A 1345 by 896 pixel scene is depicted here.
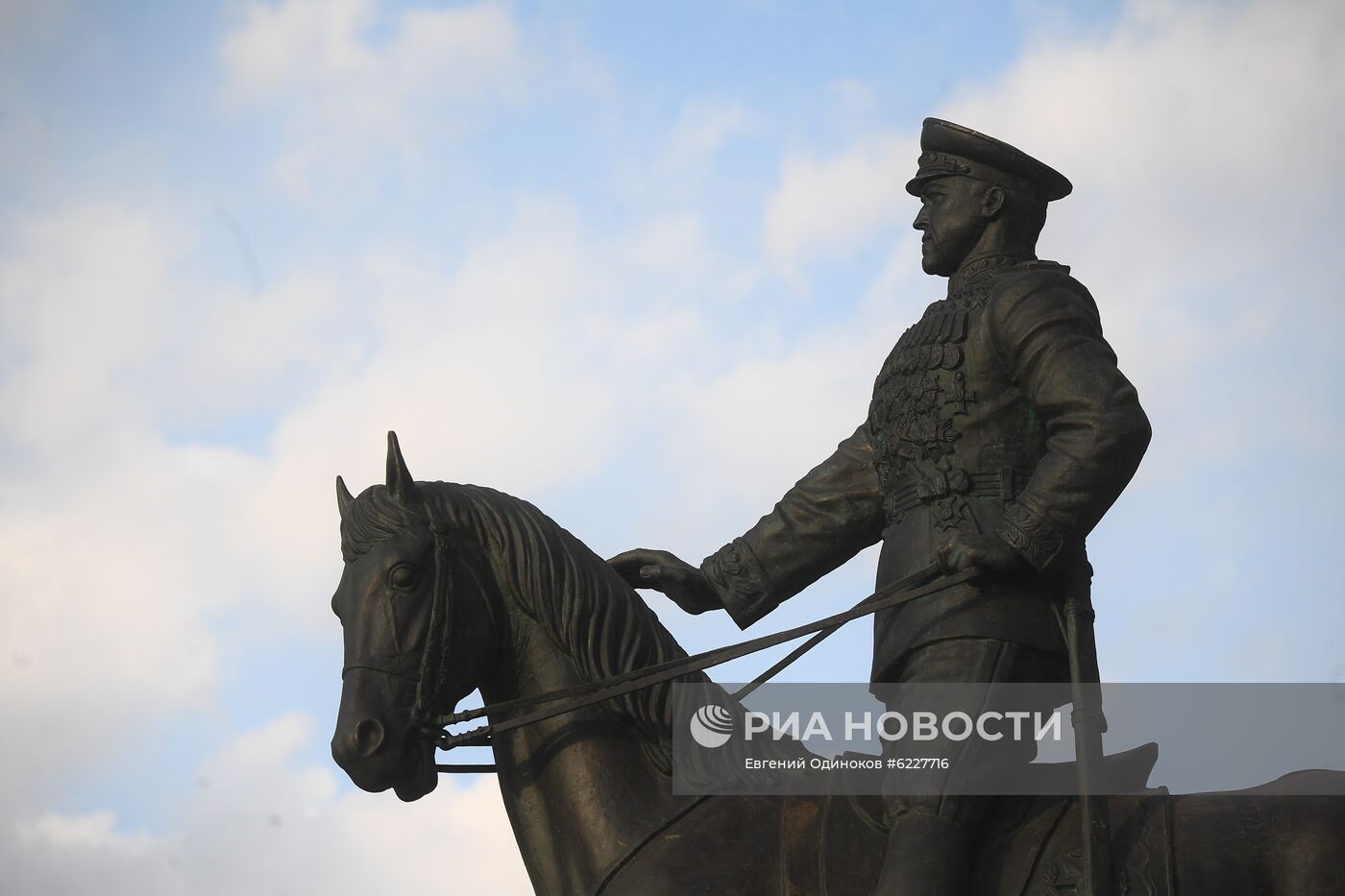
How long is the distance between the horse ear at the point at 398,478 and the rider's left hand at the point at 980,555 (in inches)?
84.5

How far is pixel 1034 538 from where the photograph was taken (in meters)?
7.39

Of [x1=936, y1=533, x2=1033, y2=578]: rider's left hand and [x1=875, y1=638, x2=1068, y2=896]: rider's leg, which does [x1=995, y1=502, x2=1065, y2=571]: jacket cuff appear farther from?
[x1=875, y1=638, x2=1068, y2=896]: rider's leg

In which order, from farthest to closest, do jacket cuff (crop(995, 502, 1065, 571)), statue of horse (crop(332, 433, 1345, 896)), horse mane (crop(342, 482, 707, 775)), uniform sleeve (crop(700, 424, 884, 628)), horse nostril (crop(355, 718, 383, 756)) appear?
uniform sleeve (crop(700, 424, 884, 628)) → horse mane (crop(342, 482, 707, 775)) → jacket cuff (crop(995, 502, 1065, 571)) → horse nostril (crop(355, 718, 383, 756)) → statue of horse (crop(332, 433, 1345, 896))

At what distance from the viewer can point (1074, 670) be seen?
739cm

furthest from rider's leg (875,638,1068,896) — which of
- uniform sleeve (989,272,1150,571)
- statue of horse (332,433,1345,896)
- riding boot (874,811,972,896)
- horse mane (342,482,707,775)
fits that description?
horse mane (342,482,707,775)

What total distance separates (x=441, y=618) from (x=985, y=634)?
2176 mm

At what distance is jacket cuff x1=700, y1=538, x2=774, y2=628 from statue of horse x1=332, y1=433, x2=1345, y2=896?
3.11ft

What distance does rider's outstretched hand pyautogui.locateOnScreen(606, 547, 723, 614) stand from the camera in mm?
8719

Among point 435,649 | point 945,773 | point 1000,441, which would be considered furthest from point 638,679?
point 1000,441

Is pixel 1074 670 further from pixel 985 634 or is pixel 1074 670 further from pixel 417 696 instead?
pixel 417 696

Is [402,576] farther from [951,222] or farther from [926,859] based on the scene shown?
[951,222]

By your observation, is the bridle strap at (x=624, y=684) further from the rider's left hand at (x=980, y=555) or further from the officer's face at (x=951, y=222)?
the officer's face at (x=951, y=222)

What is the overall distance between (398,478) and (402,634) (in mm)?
627

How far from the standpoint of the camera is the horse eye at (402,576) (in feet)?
24.3
